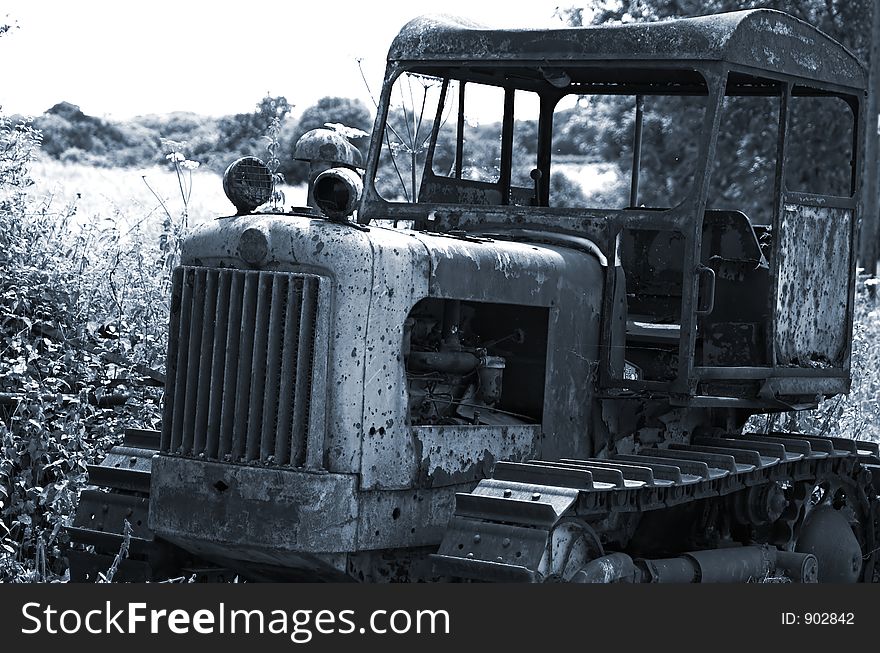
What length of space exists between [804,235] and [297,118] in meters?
21.6

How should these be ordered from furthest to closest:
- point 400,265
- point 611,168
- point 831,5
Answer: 1. point 611,168
2. point 831,5
3. point 400,265

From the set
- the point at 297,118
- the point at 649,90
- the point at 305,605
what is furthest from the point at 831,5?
the point at 305,605

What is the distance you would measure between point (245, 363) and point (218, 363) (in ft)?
0.41

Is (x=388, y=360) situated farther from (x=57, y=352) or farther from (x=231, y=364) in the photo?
(x=57, y=352)

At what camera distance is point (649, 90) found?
7.52 metres

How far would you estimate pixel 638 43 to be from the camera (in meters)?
6.10

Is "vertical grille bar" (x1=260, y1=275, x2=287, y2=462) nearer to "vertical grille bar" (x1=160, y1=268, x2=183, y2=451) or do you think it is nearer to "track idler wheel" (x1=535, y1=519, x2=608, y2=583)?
"vertical grille bar" (x1=160, y1=268, x2=183, y2=451)

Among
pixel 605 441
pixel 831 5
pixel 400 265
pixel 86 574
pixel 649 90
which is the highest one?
pixel 831 5

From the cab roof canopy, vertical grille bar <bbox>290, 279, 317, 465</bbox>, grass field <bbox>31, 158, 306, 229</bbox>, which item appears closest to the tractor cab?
the cab roof canopy

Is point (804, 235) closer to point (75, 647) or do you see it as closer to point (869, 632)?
point (869, 632)

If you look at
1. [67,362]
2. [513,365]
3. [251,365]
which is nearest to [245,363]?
[251,365]

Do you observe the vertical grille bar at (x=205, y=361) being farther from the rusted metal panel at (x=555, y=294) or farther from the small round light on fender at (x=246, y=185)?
the rusted metal panel at (x=555, y=294)

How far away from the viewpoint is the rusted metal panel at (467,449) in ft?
17.5

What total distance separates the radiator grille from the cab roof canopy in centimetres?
187
